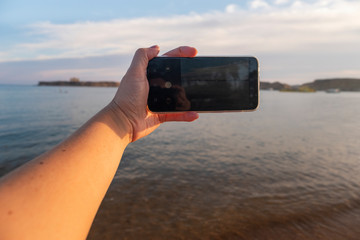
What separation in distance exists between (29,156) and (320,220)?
377 inches

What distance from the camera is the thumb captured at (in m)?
2.17

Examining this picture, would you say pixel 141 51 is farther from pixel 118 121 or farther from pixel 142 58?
pixel 118 121

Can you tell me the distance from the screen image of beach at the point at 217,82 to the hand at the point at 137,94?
0.64 ft

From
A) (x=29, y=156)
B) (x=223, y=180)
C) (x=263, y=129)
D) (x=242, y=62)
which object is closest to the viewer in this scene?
(x=242, y=62)

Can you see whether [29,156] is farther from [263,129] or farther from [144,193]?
[263,129]

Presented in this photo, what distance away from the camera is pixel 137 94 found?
2.17 meters

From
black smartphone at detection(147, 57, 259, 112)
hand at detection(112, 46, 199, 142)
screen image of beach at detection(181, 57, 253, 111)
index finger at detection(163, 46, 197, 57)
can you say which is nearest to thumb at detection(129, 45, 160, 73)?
hand at detection(112, 46, 199, 142)

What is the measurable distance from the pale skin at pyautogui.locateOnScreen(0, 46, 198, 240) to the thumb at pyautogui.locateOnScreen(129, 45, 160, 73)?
0.29ft

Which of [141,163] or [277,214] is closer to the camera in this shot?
[277,214]

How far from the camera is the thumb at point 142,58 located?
7.12 feet

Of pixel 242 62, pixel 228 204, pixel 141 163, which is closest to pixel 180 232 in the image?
pixel 228 204

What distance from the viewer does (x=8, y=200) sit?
1.05 m

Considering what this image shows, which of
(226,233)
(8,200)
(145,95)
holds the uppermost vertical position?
(145,95)

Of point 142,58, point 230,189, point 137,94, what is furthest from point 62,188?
point 230,189
